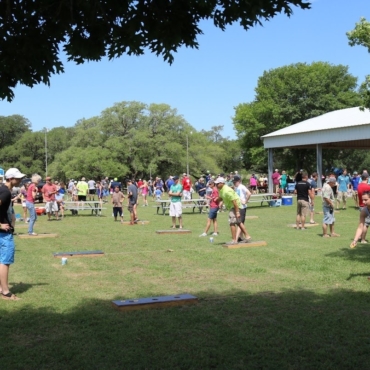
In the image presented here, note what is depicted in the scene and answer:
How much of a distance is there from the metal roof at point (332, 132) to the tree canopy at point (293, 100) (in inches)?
642

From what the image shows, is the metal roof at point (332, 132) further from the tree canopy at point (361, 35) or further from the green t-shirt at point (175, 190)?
the green t-shirt at point (175, 190)

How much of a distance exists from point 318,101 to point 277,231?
42268mm

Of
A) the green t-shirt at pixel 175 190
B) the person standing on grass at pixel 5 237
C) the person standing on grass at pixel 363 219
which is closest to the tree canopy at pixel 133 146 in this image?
the green t-shirt at pixel 175 190

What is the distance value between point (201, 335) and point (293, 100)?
180 ft

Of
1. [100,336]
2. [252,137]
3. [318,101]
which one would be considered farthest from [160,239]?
[252,137]

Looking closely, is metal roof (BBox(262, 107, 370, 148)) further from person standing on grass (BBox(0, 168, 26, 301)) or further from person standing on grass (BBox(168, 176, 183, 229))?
person standing on grass (BBox(0, 168, 26, 301))

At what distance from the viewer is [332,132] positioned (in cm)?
3347

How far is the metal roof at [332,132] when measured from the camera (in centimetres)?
3158

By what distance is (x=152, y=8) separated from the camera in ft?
16.2

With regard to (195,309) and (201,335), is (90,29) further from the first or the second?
(195,309)

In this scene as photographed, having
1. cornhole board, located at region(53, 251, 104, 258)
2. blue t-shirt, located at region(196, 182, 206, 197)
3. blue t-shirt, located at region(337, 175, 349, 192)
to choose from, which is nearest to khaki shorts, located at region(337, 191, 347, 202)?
blue t-shirt, located at region(337, 175, 349, 192)

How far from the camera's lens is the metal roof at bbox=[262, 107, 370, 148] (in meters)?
31.6

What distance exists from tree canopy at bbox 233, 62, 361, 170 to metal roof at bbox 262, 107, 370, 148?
1630cm

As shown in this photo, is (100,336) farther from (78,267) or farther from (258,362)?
(78,267)
